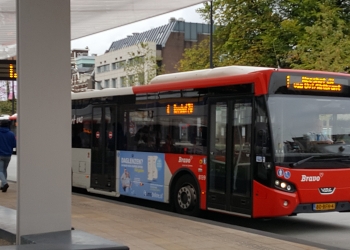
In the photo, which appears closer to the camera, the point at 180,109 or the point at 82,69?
the point at 180,109

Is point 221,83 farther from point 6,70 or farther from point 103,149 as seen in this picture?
point 6,70

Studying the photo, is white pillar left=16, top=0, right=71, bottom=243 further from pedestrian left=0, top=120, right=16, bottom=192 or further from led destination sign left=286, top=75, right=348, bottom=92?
pedestrian left=0, top=120, right=16, bottom=192

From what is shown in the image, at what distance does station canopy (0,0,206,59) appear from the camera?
1564cm

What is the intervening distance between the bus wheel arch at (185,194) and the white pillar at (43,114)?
6.68 m

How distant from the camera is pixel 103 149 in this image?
59.5ft

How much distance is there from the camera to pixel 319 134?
42.1 feet

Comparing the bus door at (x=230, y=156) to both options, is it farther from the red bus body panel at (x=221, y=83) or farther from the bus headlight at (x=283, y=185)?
the bus headlight at (x=283, y=185)

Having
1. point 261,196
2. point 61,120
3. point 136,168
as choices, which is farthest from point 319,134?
point 61,120

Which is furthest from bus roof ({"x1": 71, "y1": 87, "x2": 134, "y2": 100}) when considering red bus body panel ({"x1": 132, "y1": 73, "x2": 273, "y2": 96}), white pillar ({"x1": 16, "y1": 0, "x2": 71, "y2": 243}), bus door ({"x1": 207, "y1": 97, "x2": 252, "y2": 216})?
white pillar ({"x1": 16, "y1": 0, "x2": 71, "y2": 243})

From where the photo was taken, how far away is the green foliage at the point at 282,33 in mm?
34125

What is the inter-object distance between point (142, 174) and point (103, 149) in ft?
7.60

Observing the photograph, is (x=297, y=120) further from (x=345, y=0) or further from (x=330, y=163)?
(x=345, y=0)

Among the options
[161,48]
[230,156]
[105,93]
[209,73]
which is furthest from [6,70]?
[161,48]

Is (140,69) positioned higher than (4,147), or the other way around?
(140,69)
